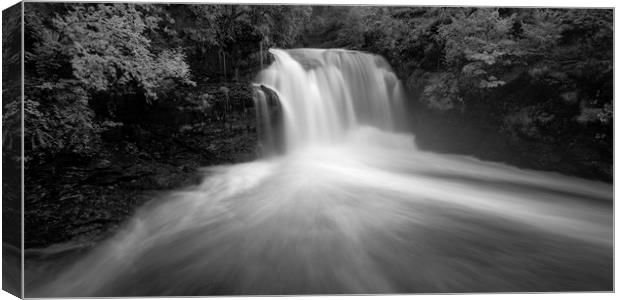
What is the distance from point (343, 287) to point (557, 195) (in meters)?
2.26

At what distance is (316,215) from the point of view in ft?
10.1

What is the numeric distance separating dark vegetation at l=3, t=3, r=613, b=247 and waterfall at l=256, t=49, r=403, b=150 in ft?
0.52

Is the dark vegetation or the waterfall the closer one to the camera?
the dark vegetation

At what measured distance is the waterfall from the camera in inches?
137

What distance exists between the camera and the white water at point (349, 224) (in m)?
2.83

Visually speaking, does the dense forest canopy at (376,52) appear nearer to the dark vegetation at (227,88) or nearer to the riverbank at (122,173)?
the dark vegetation at (227,88)

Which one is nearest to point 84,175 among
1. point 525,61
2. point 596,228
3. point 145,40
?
point 145,40

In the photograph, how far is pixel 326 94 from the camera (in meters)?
3.53

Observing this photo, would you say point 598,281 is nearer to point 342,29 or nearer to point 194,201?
point 342,29

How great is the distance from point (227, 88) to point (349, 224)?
1765 millimetres

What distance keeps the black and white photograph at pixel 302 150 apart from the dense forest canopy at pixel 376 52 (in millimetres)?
17

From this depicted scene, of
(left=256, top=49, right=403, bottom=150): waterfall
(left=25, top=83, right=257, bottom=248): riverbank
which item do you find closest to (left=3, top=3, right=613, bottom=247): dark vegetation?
(left=25, top=83, right=257, bottom=248): riverbank

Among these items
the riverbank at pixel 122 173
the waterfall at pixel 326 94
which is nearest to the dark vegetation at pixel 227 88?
the riverbank at pixel 122 173

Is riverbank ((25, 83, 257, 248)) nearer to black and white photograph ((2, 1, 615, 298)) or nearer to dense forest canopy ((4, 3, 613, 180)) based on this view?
black and white photograph ((2, 1, 615, 298))
